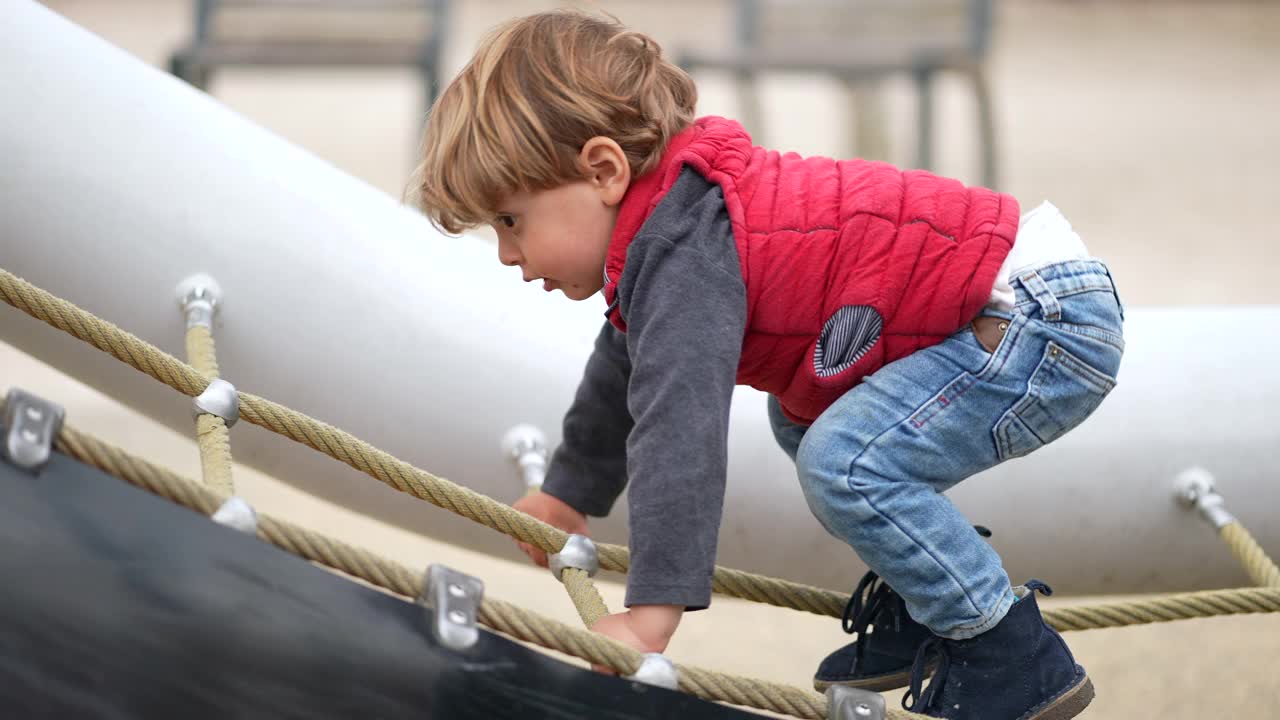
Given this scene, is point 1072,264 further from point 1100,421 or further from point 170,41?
point 170,41

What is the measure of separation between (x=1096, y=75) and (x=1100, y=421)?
393 centimetres

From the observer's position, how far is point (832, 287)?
80cm

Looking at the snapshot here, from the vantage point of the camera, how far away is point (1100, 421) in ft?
3.88

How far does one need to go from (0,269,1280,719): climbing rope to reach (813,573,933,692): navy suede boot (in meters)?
0.03

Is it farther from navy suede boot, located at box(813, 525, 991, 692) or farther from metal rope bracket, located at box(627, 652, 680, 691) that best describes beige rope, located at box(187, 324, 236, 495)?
navy suede boot, located at box(813, 525, 991, 692)

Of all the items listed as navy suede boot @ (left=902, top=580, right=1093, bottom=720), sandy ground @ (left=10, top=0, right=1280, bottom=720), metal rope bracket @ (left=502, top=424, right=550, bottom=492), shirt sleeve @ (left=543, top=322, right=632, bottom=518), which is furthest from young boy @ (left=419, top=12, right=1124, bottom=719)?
sandy ground @ (left=10, top=0, right=1280, bottom=720)

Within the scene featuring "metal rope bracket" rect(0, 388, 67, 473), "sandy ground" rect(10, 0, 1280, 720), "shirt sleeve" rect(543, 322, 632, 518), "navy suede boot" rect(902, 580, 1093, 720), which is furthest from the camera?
"sandy ground" rect(10, 0, 1280, 720)

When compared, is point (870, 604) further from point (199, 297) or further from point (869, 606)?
point (199, 297)

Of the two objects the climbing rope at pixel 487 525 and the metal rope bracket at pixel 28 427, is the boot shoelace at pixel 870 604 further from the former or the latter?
the metal rope bracket at pixel 28 427

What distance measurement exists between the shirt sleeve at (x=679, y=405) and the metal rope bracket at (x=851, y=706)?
0.11 metres

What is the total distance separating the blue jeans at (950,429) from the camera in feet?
2.55

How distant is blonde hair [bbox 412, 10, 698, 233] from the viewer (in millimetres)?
758

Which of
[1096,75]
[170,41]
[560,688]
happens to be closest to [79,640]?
[560,688]

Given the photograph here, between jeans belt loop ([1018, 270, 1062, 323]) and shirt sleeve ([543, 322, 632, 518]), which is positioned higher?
shirt sleeve ([543, 322, 632, 518])
